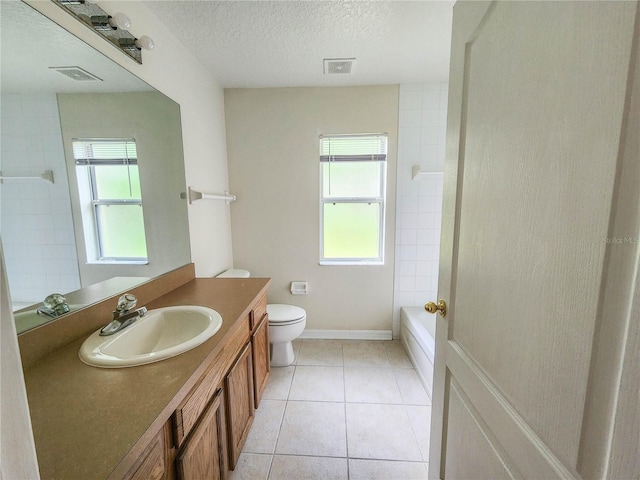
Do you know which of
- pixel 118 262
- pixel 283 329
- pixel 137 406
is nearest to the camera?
pixel 137 406

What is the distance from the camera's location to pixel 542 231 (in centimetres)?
50

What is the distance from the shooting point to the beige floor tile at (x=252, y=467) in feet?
4.12

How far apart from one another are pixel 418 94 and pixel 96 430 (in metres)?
2.69

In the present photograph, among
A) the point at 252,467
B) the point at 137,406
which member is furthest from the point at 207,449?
the point at 252,467

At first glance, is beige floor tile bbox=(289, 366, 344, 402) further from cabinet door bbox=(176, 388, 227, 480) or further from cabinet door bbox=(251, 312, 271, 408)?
cabinet door bbox=(176, 388, 227, 480)

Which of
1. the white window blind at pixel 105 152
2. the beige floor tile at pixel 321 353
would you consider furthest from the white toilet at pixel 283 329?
the white window blind at pixel 105 152

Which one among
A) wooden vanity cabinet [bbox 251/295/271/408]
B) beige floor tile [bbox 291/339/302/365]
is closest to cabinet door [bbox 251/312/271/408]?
wooden vanity cabinet [bbox 251/295/271/408]

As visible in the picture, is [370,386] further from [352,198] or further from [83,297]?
[83,297]

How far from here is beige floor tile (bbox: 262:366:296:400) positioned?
179 cm

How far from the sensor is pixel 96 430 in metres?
0.56

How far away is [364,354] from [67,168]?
90.2 inches

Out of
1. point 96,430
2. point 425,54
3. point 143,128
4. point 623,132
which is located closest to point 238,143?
point 143,128

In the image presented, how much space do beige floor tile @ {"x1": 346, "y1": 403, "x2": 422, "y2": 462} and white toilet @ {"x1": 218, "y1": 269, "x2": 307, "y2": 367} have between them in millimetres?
631

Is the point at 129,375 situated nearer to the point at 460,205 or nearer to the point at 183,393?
the point at 183,393
